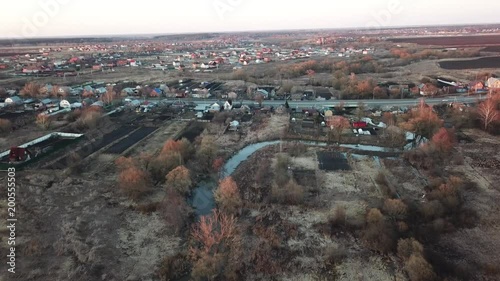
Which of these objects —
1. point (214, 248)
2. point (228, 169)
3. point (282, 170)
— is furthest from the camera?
point (228, 169)

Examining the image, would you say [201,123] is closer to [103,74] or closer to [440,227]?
[440,227]

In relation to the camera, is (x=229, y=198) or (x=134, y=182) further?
(x=134, y=182)

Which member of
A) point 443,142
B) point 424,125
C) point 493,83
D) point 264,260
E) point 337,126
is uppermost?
point 493,83

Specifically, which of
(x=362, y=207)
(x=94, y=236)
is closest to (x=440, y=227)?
(x=362, y=207)

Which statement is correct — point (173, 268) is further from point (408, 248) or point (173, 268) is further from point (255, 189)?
point (408, 248)

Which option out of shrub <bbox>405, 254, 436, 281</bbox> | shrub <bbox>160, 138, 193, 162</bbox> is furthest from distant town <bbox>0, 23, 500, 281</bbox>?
shrub <bbox>160, 138, 193, 162</bbox>

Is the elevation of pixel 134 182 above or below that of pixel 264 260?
above

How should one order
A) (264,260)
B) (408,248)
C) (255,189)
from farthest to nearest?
1. (255,189)
2. (264,260)
3. (408,248)

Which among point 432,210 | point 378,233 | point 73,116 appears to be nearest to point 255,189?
point 378,233
